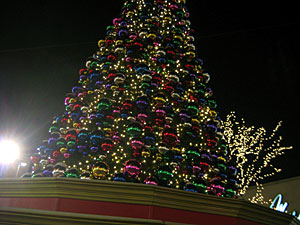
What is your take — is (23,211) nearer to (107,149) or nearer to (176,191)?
(107,149)

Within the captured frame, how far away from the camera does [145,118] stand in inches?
187

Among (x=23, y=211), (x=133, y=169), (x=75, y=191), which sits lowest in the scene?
(x=23, y=211)

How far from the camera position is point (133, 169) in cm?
414

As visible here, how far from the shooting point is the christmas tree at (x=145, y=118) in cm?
449

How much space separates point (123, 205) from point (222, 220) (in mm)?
1517

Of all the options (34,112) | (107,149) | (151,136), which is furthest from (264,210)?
(34,112)

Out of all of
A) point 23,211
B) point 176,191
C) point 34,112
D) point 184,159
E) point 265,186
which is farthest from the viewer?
point 265,186

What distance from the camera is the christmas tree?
4.49 metres

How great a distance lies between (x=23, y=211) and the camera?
3447 millimetres

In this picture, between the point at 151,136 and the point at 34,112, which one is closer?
the point at 151,136

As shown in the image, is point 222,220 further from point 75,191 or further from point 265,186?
point 265,186

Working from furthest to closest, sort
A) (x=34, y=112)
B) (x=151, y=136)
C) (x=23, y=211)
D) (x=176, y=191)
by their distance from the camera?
1. (x=34, y=112)
2. (x=151, y=136)
3. (x=176, y=191)
4. (x=23, y=211)

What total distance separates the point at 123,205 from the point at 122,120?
1.69m

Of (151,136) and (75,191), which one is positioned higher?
(151,136)
